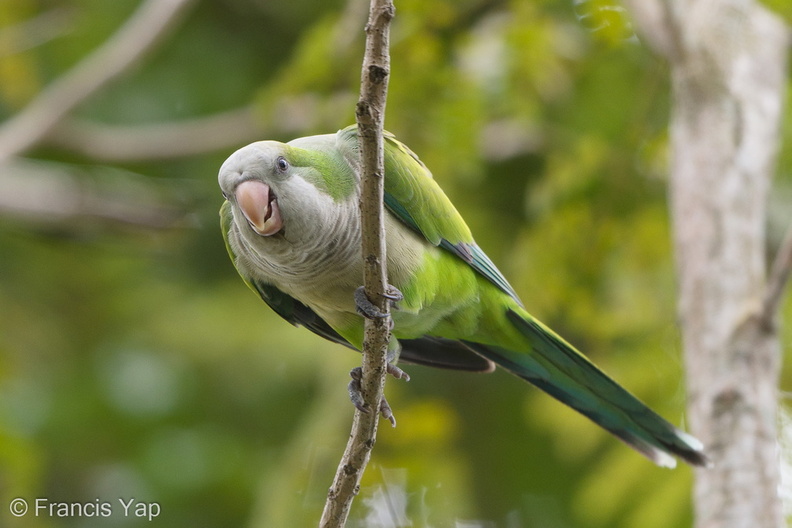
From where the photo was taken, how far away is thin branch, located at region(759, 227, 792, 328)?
3.93 metres

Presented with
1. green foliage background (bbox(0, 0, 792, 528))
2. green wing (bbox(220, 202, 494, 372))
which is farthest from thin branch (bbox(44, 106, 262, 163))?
green wing (bbox(220, 202, 494, 372))

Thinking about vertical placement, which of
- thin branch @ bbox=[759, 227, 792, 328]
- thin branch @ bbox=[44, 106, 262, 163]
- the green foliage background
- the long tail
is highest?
thin branch @ bbox=[44, 106, 262, 163]

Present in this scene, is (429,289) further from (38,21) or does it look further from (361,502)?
(38,21)

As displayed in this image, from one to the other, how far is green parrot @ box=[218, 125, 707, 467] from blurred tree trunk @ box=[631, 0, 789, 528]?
0.23m

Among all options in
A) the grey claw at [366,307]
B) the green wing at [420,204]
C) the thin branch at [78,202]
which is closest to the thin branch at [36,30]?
the thin branch at [78,202]

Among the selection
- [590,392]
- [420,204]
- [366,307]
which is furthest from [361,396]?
[590,392]

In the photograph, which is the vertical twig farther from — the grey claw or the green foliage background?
the green foliage background

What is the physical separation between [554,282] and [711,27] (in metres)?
1.78

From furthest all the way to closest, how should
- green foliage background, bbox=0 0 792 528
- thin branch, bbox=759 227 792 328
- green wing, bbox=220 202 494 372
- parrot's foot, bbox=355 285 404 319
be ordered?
1. green foliage background, bbox=0 0 792 528
2. green wing, bbox=220 202 494 372
3. thin branch, bbox=759 227 792 328
4. parrot's foot, bbox=355 285 404 319

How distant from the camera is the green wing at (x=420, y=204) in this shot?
12.3ft

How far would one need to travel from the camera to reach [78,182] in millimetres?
7043

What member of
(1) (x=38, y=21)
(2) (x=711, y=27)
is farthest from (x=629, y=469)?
(1) (x=38, y=21)

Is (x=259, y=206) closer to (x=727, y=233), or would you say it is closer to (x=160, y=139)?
(x=727, y=233)

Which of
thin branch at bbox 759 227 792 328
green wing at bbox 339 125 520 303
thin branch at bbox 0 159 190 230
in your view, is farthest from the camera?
thin branch at bbox 0 159 190 230
